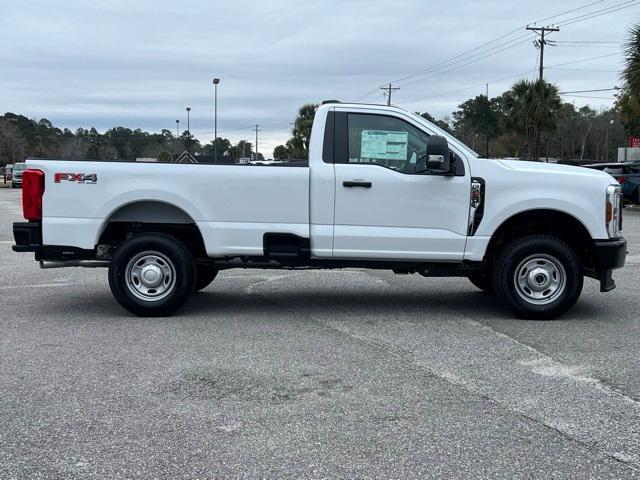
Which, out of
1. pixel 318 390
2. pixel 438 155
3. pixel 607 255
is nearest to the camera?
pixel 318 390

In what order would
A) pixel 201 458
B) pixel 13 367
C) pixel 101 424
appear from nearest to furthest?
1. pixel 201 458
2. pixel 101 424
3. pixel 13 367

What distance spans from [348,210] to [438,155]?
1066 millimetres

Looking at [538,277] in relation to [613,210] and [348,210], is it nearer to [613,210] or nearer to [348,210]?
[613,210]

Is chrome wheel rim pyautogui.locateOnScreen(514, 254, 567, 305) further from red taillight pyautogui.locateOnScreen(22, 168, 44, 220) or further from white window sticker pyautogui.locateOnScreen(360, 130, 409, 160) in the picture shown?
red taillight pyautogui.locateOnScreen(22, 168, 44, 220)

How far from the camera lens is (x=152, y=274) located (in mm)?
7145

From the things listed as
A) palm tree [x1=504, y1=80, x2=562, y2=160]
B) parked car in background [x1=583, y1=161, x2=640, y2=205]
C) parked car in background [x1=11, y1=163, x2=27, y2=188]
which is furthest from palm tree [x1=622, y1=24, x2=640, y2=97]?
parked car in background [x1=11, y1=163, x2=27, y2=188]

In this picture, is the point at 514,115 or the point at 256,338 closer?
the point at 256,338

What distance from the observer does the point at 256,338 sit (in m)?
6.39

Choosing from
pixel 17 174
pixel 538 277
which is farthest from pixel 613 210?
pixel 17 174

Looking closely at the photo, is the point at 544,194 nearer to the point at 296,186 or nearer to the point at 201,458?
the point at 296,186

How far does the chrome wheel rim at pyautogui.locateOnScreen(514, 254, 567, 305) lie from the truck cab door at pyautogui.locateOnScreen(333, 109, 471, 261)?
0.70 metres

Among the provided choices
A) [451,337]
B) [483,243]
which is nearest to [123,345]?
[451,337]

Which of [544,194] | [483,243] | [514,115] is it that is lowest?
[483,243]

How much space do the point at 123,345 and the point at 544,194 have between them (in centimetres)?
435
